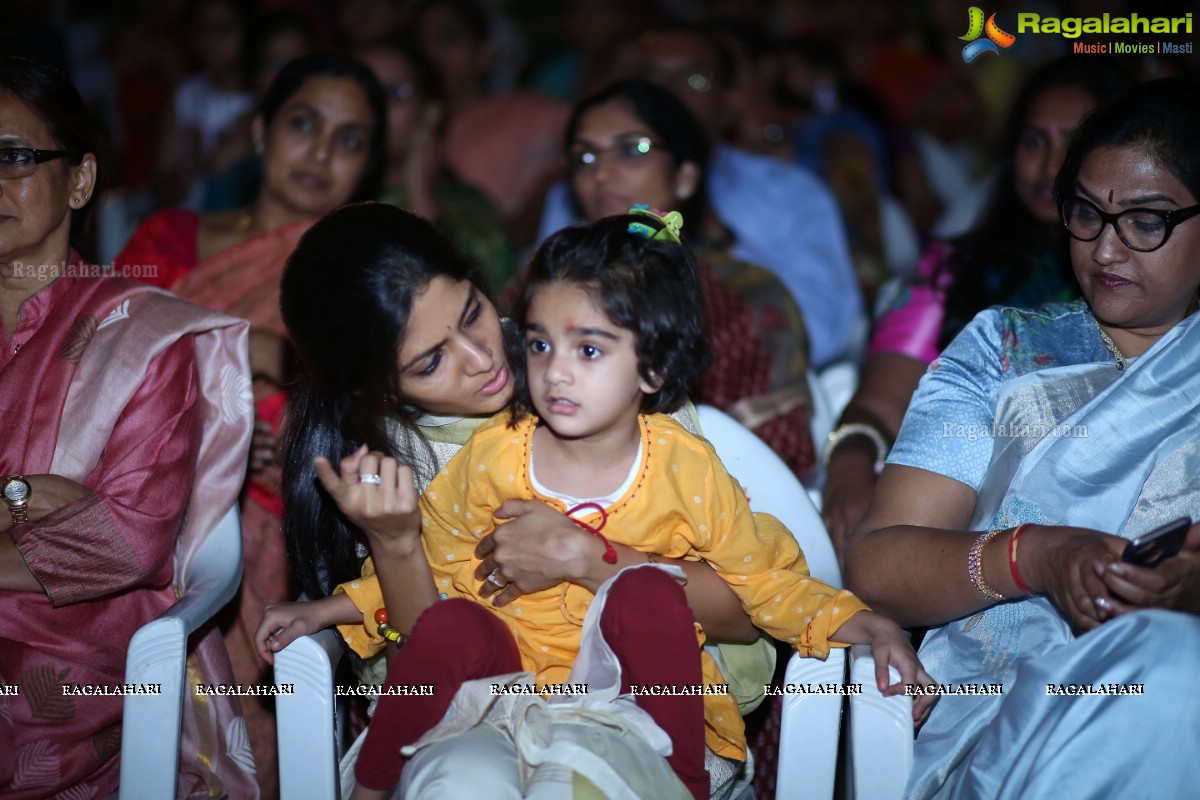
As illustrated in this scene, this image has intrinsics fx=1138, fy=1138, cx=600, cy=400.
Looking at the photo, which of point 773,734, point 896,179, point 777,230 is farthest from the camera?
point 896,179

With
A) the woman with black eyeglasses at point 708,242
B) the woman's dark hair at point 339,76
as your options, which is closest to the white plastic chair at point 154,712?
the woman with black eyeglasses at point 708,242

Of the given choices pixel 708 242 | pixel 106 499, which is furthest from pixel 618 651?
pixel 708 242

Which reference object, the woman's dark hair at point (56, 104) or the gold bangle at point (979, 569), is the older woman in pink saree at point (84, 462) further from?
the gold bangle at point (979, 569)

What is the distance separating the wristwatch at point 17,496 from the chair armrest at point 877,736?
139cm

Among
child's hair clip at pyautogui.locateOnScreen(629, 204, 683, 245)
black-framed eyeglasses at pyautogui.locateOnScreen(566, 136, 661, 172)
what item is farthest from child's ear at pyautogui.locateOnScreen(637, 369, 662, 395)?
black-framed eyeglasses at pyautogui.locateOnScreen(566, 136, 661, 172)

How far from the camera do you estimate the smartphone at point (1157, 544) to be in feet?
5.10

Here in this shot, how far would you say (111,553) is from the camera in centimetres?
196

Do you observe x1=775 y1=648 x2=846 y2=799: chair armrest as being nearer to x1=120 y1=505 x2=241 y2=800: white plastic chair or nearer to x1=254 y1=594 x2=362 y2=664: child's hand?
x1=254 y1=594 x2=362 y2=664: child's hand

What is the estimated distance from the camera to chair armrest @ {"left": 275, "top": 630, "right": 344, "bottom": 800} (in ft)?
5.88

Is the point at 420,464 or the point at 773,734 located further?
the point at 773,734

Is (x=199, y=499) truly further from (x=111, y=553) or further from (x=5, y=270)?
(x=5, y=270)

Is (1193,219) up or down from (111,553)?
up

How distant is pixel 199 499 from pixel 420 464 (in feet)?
1.52

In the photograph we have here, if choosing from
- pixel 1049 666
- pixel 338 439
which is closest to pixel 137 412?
pixel 338 439
